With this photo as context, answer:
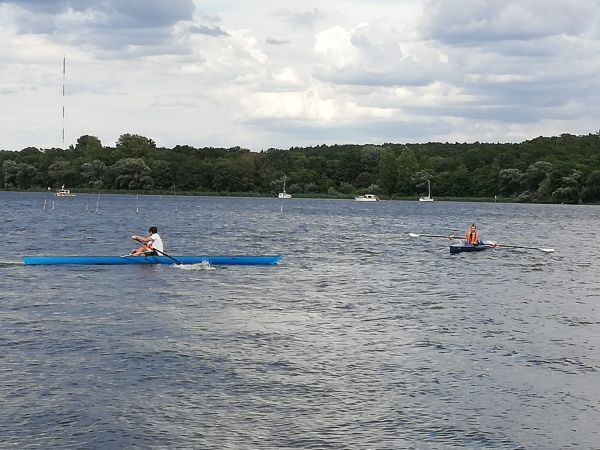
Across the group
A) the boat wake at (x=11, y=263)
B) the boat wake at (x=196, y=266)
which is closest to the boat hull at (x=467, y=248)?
the boat wake at (x=196, y=266)

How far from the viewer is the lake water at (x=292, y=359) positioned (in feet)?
62.2

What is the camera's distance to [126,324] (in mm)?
30250

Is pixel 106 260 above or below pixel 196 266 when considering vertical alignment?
above

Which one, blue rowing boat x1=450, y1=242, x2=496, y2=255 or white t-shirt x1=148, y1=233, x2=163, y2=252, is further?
blue rowing boat x1=450, y1=242, x2=496, y2=255

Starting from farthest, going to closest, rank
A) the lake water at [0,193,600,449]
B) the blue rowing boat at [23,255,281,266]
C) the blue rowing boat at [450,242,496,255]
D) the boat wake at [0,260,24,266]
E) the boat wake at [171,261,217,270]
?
the blue rowing boat at [450,242,496,255] → the boat wake at [0,260,24,266] → the boat wake at [171,261,217,270] → the blue rowing boat at [23,255,281,266] → the lake water at [0,193,600,449]

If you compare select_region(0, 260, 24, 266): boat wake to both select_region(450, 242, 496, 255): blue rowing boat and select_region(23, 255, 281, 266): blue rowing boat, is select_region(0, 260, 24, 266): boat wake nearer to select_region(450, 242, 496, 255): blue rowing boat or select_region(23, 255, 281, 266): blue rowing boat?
select_region(23, 255, 281, 266): blue rowing boat

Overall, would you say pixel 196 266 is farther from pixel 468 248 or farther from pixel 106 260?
pixel 468 248

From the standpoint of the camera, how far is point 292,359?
25266 millimetres

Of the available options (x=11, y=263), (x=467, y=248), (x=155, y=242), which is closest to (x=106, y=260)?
(x=155, y=242)

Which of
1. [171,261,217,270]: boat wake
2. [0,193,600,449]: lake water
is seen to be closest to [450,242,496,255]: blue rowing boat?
[0,193,600,449]: lake water

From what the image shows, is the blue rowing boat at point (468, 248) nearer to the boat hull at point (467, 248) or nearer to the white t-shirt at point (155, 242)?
the boat hull at point (467, 248)

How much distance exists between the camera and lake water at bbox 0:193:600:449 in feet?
62.2

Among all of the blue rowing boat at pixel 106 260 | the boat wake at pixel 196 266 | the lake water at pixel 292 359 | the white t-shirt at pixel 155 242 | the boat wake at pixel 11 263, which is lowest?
the lake water at pixel 292 359

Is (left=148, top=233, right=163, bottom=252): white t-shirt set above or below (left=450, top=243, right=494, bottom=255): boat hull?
above
